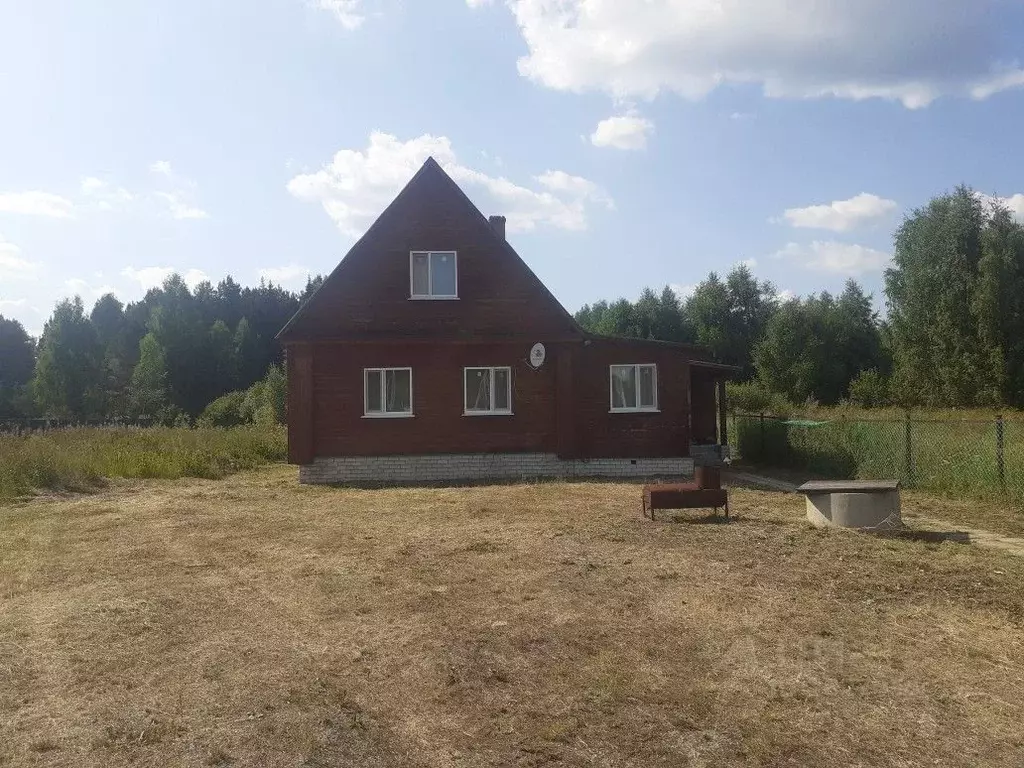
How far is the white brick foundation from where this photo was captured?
731 inches

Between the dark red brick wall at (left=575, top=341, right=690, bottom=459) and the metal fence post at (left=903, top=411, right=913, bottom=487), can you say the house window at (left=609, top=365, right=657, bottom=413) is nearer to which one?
the dark red brick wall at (left=575, top=341, right=690, bottom=459)

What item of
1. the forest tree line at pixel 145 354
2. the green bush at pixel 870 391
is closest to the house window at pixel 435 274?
the green bush at pixel 870 391

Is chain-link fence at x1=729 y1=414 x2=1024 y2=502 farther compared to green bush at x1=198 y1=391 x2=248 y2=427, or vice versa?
green bush at x1=198 y1=391 x2=248 y2=427

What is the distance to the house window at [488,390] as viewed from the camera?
19.0 m

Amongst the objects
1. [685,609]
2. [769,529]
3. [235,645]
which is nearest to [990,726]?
[685,609]

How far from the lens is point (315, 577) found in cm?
847

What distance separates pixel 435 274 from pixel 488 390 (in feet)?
10.4

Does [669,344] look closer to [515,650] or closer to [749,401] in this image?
[515,650]

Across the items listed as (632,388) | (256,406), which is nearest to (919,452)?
(632,388)

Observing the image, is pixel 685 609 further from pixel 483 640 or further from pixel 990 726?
pixel 990 726

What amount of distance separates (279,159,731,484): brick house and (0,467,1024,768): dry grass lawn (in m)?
7.68

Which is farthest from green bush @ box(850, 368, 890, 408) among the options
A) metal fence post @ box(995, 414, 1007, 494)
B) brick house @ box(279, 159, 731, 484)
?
metal fence post @ box(995, 414, 1007, 494)

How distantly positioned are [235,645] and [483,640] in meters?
1.97

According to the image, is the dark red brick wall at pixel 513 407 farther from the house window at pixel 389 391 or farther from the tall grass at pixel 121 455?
the tall grass at pixel 121 455
